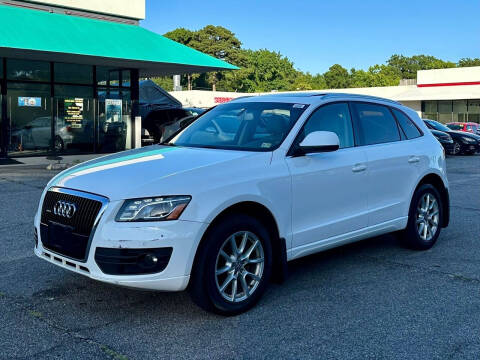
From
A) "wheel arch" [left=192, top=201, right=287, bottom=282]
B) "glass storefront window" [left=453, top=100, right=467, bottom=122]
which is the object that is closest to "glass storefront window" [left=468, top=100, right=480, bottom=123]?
"glass storefront window" [left=453, top=100, right=467, bottom=122]

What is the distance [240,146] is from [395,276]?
6.59 feet

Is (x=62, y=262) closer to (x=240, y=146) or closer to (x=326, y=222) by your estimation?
(x=240, y=146)

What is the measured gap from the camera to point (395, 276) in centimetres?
552

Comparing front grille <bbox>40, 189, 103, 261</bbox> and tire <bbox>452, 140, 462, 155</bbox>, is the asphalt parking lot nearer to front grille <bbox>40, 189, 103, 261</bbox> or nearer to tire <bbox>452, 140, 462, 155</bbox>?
front grille <bbox>40, 189, 103, 261</bbox>

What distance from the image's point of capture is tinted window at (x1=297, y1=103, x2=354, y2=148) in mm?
5316

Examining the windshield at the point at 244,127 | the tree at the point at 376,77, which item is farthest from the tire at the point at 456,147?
the tree at the point at 376,77

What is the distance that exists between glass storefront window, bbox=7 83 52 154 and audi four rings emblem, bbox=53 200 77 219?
1462 cm

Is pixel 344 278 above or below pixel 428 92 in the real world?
below

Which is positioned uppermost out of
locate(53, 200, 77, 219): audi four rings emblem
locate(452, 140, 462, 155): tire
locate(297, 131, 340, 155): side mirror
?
locate(297, 131, 340, 155): side mirror

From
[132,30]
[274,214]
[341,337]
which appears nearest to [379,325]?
[341,337]

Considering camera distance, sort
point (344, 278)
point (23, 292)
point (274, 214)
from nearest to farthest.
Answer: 1. point (274, 214)
2. point (23, 292)
3. point (344, 278)

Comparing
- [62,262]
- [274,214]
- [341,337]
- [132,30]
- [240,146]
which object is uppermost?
[132,30]

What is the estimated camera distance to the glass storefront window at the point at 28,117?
17.8m

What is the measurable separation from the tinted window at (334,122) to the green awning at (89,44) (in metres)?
11.4
